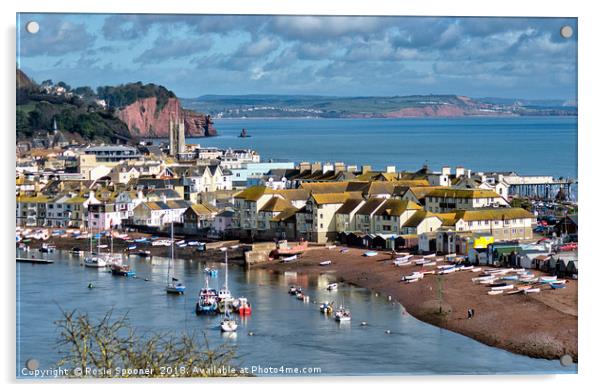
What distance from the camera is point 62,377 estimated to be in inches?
353

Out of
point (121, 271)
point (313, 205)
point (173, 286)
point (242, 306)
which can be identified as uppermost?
point (313, 205)

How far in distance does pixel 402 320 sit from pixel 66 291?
441 cm

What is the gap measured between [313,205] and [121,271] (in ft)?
14.1

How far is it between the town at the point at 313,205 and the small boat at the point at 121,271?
206 cm

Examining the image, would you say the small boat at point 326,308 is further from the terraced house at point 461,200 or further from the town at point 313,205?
the terraced house at point 461,200

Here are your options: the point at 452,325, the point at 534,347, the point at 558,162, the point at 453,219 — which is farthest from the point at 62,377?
the point at 558,162

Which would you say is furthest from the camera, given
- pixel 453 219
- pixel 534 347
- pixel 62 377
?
pixel 453 219

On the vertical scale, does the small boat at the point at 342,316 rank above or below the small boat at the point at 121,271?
below

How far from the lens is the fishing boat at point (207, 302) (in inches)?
595

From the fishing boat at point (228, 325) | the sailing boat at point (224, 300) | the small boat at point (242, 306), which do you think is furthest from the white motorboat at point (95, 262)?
the fishing boat at point (228, 325)

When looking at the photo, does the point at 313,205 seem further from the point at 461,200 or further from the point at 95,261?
the point at 95,261

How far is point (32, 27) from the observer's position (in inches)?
365

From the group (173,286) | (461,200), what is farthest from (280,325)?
(461,200)

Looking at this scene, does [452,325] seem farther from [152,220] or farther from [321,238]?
[152,220]
